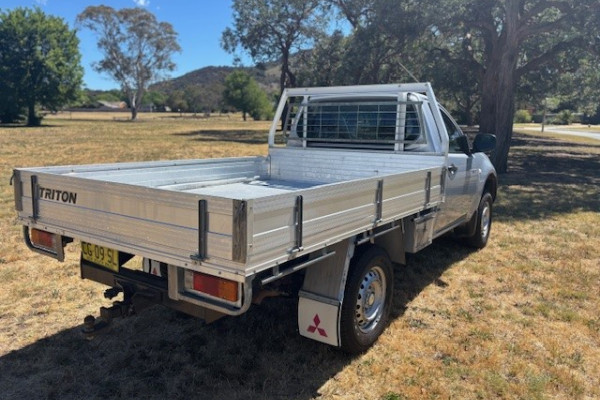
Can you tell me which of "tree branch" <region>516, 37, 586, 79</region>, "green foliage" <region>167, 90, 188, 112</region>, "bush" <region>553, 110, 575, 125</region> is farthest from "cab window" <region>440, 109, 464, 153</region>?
"green foliage" <region>167, 90, 188, 112</region>

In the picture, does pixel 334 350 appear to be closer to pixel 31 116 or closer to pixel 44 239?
pixel 44 239

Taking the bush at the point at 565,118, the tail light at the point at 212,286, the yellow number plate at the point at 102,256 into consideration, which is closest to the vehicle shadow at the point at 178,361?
the yellow number plate at the point at 102,256

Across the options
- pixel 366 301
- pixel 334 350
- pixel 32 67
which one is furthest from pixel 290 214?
pixel 32 67

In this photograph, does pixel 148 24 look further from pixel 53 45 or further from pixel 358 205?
pixel 358 205

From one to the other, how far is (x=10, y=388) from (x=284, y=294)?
1.93 m

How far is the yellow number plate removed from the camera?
3.21 meters

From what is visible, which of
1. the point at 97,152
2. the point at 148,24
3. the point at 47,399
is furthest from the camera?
the point at 148,24

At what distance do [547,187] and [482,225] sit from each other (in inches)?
276

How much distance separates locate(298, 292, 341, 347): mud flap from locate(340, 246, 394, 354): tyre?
17 centimetres

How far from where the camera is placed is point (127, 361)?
3.58 meters

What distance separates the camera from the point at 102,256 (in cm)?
329

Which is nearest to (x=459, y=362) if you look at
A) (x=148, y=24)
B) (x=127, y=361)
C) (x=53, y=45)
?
(x=127, y=361)

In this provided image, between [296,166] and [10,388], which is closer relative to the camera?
[10,388]

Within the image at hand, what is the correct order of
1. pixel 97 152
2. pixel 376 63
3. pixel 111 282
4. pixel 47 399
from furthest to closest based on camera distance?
pixel 376 63 → pixel 97 152 → pixel 111 282 → pixel 47 399
